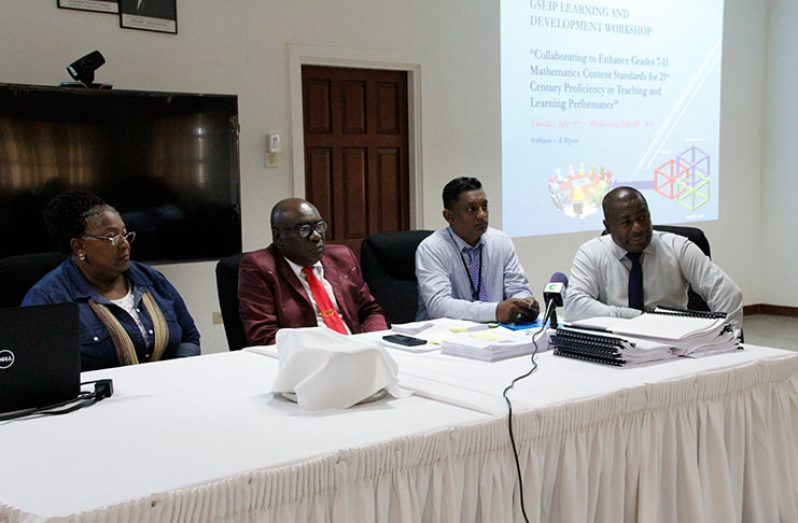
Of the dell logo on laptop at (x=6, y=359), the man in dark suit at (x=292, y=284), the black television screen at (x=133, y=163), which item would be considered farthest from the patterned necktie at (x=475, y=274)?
the dell logo on laptop at (x=6, y=359)

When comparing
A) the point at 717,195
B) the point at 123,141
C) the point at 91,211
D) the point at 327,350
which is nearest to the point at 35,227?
the point at 123,141

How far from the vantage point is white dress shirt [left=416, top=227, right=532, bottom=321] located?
3.04 metres

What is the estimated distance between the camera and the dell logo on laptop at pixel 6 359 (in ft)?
5.12

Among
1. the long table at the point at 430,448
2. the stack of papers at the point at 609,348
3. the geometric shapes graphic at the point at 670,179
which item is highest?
the geometric shapes graphic at the point at 670,179

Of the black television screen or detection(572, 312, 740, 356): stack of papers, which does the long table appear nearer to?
detection(572, 312, 740, 356): stack of papers

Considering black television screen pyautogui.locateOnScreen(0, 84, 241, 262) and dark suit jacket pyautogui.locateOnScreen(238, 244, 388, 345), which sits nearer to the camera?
dark suit jacket pyautogui.locateOnScreen(238, 244, 388, 345)

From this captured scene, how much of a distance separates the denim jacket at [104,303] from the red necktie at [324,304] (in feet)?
1.45

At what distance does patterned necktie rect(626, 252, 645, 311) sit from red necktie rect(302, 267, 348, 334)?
3.47 ft

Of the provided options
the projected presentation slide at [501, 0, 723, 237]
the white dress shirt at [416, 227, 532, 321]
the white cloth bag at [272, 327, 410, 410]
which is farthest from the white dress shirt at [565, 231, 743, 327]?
the projected presentation slide at [501, 0, 723, 237]

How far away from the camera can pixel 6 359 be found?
5.16 feet

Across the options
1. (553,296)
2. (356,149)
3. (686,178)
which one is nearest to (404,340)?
(553,296)

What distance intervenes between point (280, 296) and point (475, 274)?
2.90 ft

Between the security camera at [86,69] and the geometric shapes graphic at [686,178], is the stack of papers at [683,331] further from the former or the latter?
the geometric shapes graphic at [686,178]

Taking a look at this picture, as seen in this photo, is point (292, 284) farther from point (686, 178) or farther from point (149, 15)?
point (686, 178)
